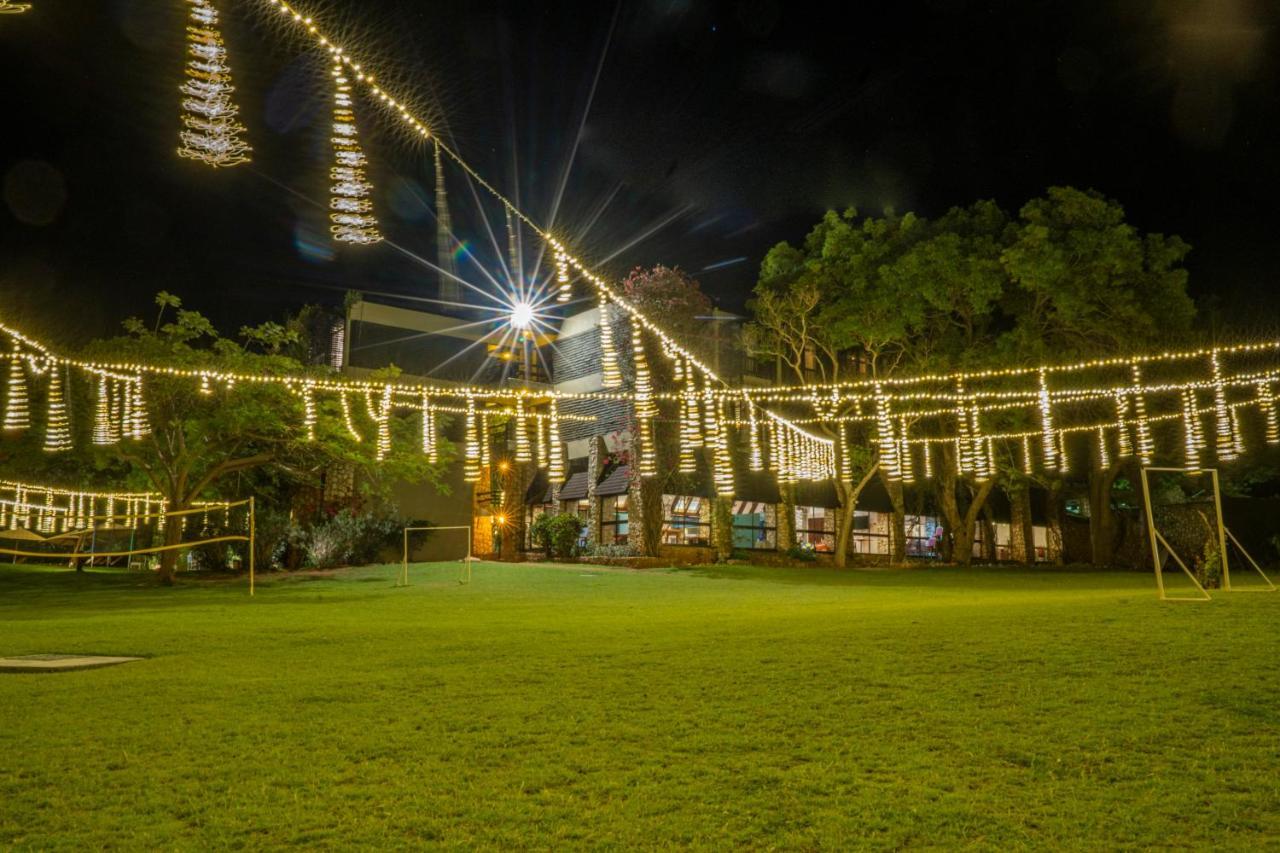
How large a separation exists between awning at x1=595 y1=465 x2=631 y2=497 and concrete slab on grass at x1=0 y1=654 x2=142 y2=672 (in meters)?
20.5

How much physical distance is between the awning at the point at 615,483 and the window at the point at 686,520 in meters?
1.41

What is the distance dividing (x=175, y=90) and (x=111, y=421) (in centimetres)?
1355

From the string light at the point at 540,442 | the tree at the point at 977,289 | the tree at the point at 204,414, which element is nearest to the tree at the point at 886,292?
the tree at the point at 977,289

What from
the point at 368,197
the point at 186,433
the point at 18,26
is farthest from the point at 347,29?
the point at 186,433

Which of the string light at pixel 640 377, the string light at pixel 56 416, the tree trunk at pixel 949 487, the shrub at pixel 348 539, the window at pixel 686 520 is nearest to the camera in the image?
the string light at pixel 56 416

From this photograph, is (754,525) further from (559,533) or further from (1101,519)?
(1101,519)

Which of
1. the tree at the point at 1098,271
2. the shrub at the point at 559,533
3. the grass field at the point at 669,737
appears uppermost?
the tree at the point at 1098,271

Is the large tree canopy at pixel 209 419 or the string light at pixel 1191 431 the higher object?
the large tree canopy at pixel 209 419

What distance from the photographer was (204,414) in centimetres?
2030

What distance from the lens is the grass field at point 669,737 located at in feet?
12.7

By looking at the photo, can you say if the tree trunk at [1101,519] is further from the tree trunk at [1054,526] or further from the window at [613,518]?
the window at [613,518]

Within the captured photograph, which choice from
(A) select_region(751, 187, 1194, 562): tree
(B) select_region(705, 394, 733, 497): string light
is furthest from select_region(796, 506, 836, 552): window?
(B) select_region(705, 394, 733, 497): string light

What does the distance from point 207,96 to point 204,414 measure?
16.3m

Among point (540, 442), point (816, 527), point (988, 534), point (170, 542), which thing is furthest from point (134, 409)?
point (988, 534)
